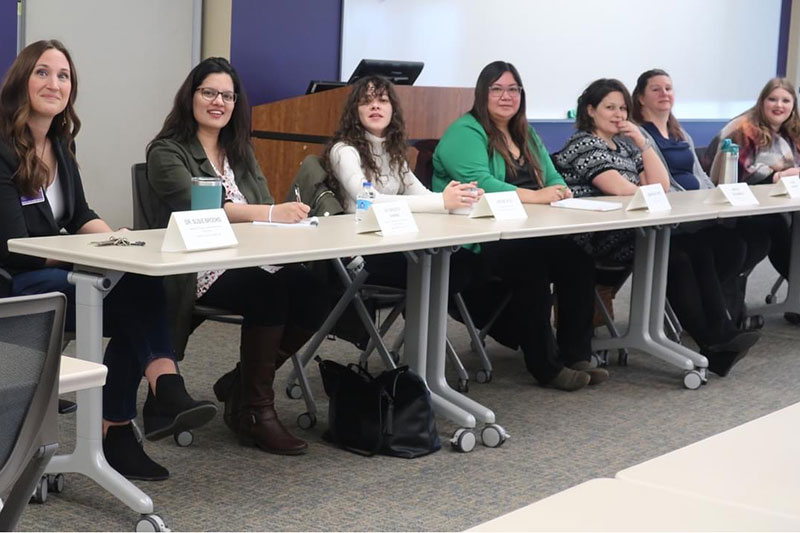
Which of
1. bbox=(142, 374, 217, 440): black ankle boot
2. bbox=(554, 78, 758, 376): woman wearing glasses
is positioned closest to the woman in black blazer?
bbox=(142, 374, 217, 440): black ankle boot

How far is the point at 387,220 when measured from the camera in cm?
317

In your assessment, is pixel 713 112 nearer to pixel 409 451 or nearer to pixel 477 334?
pixel 477 334

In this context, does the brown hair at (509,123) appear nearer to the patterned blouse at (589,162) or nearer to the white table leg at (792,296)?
the patterned blouse at (589,162)

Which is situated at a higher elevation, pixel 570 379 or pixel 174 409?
pixel 174 409

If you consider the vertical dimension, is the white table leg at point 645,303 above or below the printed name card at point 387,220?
below

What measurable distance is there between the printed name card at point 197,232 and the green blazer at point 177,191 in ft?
1.22

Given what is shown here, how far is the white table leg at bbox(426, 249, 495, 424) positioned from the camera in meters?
3.48

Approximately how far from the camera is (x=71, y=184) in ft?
10.5

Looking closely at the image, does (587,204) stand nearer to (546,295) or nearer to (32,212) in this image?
(546,295)

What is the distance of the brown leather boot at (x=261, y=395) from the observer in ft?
10.3

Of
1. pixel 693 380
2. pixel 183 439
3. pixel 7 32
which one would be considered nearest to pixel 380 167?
pixel 183 439

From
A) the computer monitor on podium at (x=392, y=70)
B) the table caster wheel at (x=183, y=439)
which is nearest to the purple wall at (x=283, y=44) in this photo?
the computer monitor on podium at (x=392, y=70)

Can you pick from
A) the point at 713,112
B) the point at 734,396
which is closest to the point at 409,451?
the point at 734,396

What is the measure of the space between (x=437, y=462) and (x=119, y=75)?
3386mm
